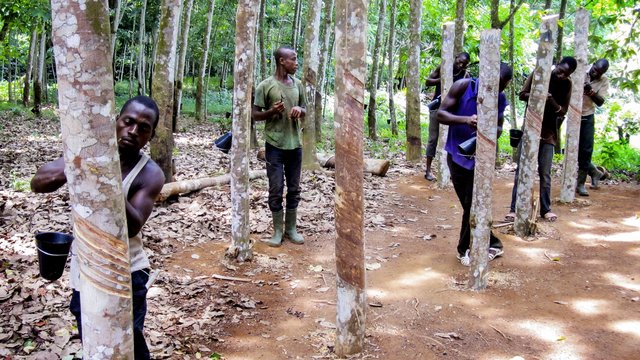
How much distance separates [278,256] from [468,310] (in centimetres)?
222

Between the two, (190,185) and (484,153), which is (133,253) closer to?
(484,153)

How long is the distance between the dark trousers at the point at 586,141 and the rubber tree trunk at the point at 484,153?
462 centimetres

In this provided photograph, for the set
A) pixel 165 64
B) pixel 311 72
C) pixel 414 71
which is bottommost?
pixel 165 64

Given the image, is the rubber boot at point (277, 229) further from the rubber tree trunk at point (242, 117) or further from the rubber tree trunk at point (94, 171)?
the rubber tree trunk at point (94, 171)

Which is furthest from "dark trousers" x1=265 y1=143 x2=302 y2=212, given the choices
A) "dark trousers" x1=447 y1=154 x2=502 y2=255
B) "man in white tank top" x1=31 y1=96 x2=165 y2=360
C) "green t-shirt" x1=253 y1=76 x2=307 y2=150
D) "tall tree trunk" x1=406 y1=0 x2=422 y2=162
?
"tall tree trunk" x1=406 y1=0 x2=422 y2=162

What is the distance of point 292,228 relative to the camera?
20.6ft

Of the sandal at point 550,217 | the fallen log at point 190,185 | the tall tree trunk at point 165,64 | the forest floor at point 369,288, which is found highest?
the tall tree trunk at point 165,64

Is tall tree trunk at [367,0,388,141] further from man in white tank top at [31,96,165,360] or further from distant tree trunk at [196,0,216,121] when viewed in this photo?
man in white tank top at [31,96,165,360]

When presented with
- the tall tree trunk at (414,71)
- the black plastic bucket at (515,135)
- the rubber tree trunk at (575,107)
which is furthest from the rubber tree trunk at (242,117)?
the tall tree trunk at (414,71)

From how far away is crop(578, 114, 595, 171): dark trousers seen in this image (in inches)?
328

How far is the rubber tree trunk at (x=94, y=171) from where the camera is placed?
1.92m

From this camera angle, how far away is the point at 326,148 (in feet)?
43.7

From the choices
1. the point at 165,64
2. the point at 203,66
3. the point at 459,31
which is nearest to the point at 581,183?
the point at 459,31

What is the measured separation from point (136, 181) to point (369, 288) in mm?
2872
